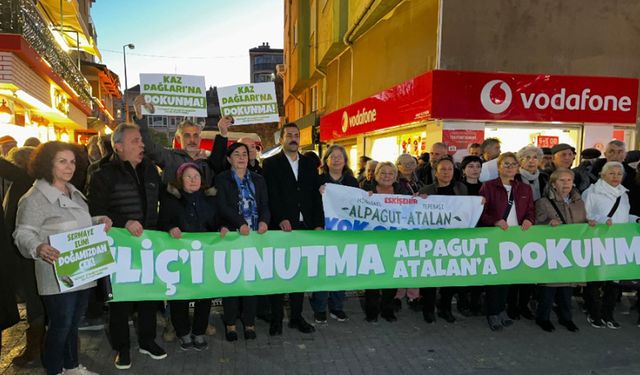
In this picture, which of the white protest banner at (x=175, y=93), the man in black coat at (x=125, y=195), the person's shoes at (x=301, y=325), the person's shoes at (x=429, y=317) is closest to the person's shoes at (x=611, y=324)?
the person's shoes at (x=429, y=317)

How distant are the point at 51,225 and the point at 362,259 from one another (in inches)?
109

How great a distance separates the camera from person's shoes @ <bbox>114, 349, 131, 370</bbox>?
151 inches

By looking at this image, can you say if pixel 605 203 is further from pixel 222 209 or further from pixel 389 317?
pixel 222 209

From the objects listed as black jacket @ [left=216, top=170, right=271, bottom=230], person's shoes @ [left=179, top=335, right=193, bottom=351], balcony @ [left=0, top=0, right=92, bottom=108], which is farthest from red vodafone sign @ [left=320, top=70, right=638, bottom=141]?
balcony @ [left=0, top=0, right=92, bottom=108]

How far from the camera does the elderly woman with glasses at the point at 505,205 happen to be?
15.5ft

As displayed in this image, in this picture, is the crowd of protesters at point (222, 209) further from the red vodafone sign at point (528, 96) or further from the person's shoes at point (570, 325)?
the red vodafone sign at point (528, 96)

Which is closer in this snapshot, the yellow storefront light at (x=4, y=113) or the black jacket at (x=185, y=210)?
the black jacket at (x=185, y=210)

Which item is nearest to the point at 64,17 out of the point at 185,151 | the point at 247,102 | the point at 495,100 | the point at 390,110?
the point at 390,110

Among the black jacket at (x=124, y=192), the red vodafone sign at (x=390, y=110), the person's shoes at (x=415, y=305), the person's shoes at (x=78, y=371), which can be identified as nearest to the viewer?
the person's shoes at (x=78, y=371)

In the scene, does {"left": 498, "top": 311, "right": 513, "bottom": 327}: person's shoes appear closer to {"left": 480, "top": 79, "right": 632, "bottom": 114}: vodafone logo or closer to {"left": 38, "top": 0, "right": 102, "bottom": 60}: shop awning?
{"left": 480, "top": 79, "right": 632, "bottom": 114}: vodafone logo

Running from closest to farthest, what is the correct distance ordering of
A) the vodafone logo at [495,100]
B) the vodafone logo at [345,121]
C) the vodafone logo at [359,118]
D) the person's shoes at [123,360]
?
the person's shoes at [123,360], the vodafone logo at [495,100], the vodafone logo at [359,118], the vodafone logo at [345,121]

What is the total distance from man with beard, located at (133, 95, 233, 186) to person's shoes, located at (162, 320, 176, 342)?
4.88ft

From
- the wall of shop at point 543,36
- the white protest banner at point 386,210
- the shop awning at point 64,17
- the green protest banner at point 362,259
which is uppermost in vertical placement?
the shop awning at point 64,17

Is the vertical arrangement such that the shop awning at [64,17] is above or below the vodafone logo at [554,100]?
above
